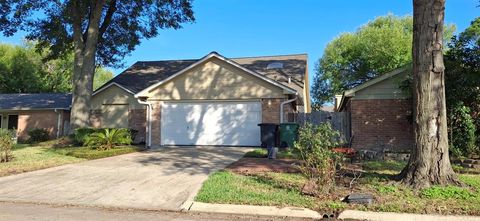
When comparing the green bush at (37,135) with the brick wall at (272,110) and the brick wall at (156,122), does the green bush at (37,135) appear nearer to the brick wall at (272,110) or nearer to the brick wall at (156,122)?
the brick wall at (156,122)

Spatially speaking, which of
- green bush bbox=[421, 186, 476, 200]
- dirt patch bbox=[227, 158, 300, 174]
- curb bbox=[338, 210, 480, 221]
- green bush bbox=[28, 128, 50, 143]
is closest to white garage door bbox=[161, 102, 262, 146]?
dirt patch bbox=[227, 158, 300, 174]

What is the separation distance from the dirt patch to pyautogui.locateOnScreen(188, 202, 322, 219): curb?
345 centimetres

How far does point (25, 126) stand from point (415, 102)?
27.1m

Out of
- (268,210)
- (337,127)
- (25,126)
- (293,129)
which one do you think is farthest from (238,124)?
(25,126)

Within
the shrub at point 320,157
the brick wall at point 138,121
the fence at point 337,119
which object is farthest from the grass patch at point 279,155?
the brick wall at point 138,121

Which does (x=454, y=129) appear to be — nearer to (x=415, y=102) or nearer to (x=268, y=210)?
(x=415, y=102)

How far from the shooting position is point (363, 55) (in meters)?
39.2

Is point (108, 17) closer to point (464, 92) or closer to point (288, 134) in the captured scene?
point (288, 134)

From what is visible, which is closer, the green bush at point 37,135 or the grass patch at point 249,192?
the grass patch at point 249,192

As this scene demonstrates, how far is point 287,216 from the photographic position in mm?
7066

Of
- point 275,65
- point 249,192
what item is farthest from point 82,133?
point 249,192

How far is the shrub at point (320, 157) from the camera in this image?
8.02 m

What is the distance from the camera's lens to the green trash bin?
17281 millimetres

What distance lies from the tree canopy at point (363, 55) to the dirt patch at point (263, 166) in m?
24.8
